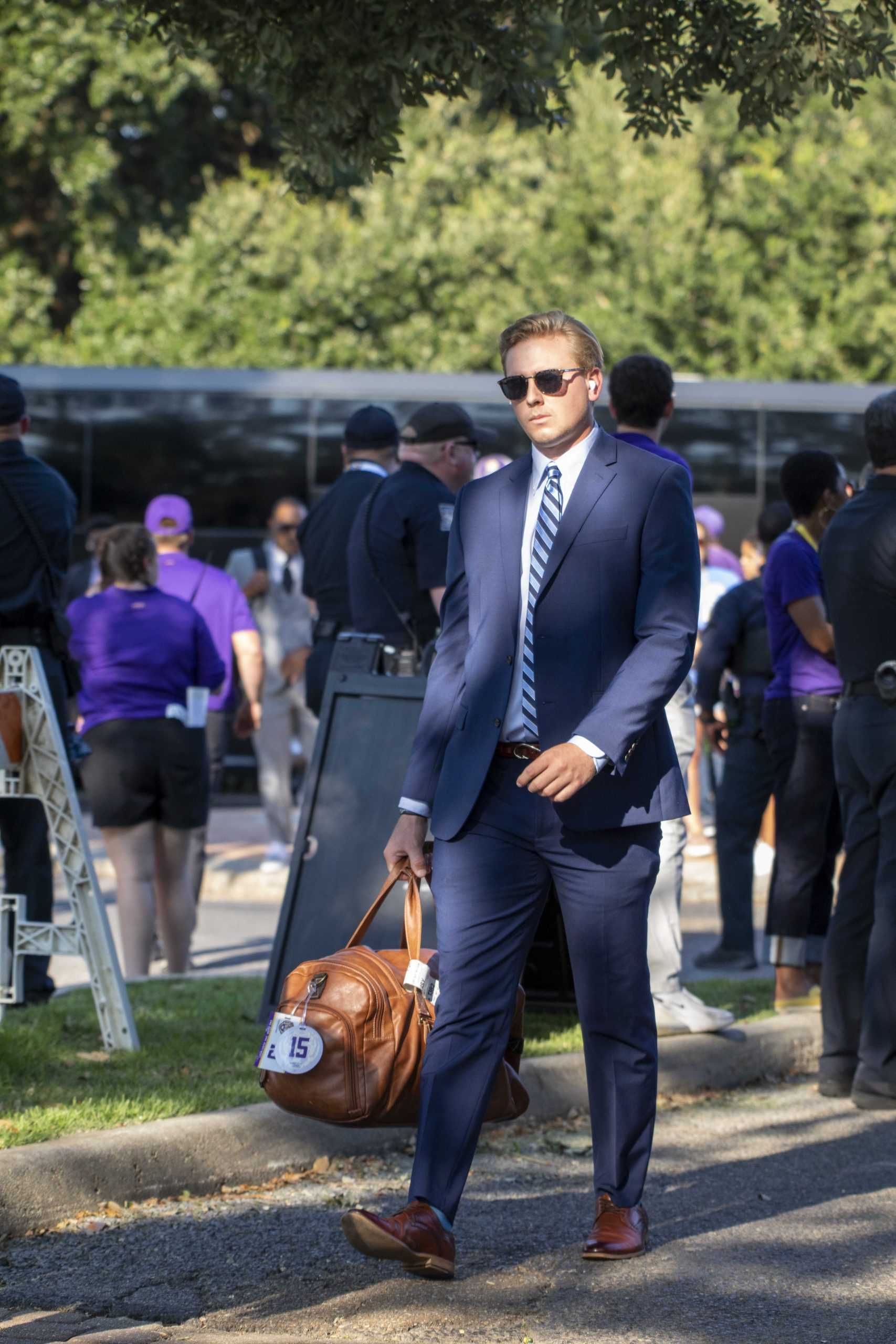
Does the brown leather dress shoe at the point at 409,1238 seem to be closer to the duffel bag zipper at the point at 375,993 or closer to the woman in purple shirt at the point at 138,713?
the duffel bag zipper at the point at 375,993

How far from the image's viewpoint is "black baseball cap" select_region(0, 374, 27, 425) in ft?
21.6

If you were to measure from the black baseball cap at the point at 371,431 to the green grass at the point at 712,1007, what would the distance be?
2320mm

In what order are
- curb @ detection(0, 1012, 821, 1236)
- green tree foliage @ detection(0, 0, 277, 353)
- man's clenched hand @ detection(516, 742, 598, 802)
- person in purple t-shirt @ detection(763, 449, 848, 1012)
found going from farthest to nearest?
green tree foliage @ detection(0, 0, 277, 353)
person in purple t-shirt @ detection(763, 449, 848, 1012)
curb @ detection(0, 1012, 821, 1236)
man's clenched hand @ detection(516, 742, 598, 802)

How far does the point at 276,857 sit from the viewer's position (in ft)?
38.9

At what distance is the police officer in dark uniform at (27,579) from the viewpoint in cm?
656

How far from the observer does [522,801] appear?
12.6 feet

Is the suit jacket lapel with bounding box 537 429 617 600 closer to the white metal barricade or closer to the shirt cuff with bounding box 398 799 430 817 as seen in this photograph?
the shirt cuff with bounding box 398 799 430 817

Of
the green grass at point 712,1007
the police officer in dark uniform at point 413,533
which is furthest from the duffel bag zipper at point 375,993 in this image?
the police officer in dark uniform at point 413,533

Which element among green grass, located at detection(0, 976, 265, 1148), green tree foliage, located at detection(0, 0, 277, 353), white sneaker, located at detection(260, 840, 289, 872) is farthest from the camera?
green tree foliage, located at detection(0, 0, 277, 353)

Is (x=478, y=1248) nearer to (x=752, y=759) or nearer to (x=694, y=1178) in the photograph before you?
(x=694, y=1178)

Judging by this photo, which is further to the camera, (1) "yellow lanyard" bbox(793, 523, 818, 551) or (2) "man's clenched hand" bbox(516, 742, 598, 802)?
(1) "yellow lanyard" bbox(793, 523, 818, 551)

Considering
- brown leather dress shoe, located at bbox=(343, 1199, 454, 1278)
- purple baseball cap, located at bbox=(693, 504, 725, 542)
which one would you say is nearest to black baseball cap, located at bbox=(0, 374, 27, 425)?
brown leather dress shoe, located at bbox=(343, 1199, 454, 1278)

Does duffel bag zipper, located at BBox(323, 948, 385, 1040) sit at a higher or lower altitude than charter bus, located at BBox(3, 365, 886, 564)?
lower

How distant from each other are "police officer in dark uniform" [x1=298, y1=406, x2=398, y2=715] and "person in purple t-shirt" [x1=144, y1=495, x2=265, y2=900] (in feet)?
3.91
